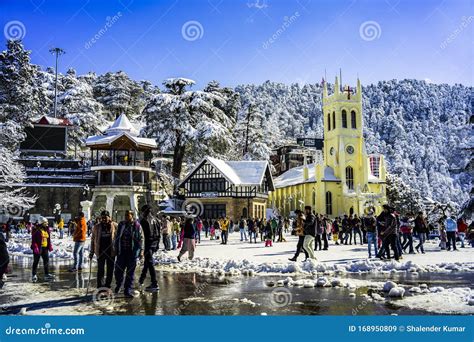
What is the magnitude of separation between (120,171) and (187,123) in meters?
8.16

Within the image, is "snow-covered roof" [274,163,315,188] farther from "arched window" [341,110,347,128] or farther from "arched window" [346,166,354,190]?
"arched window" [341,110,347,128]

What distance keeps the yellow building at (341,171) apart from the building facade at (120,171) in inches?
941

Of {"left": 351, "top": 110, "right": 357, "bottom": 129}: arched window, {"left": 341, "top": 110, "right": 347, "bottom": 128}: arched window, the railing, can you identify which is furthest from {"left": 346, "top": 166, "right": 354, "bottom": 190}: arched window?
the railing

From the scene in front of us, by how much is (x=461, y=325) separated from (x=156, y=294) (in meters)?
5.10

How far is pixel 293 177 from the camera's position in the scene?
2872 inches

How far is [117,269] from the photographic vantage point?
894 cm

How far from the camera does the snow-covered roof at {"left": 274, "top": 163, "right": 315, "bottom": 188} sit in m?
68.5

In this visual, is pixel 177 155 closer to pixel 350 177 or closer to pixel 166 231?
pixel 350 177

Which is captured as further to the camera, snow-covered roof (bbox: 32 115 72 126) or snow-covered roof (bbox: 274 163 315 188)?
snow-covered roof (bbox: 274 163 315 188)

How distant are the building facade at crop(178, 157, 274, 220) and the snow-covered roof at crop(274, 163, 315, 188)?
19834mm

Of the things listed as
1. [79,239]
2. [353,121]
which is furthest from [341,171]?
[79,239]

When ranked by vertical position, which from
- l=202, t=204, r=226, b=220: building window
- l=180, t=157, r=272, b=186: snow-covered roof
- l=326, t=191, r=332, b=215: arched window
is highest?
l=180, t=157, r=272, b=186: snow-covered roof

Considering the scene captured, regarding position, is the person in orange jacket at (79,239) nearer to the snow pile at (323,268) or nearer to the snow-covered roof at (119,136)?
the snow pile at (323,268)

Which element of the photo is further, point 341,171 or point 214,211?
point 341,171
